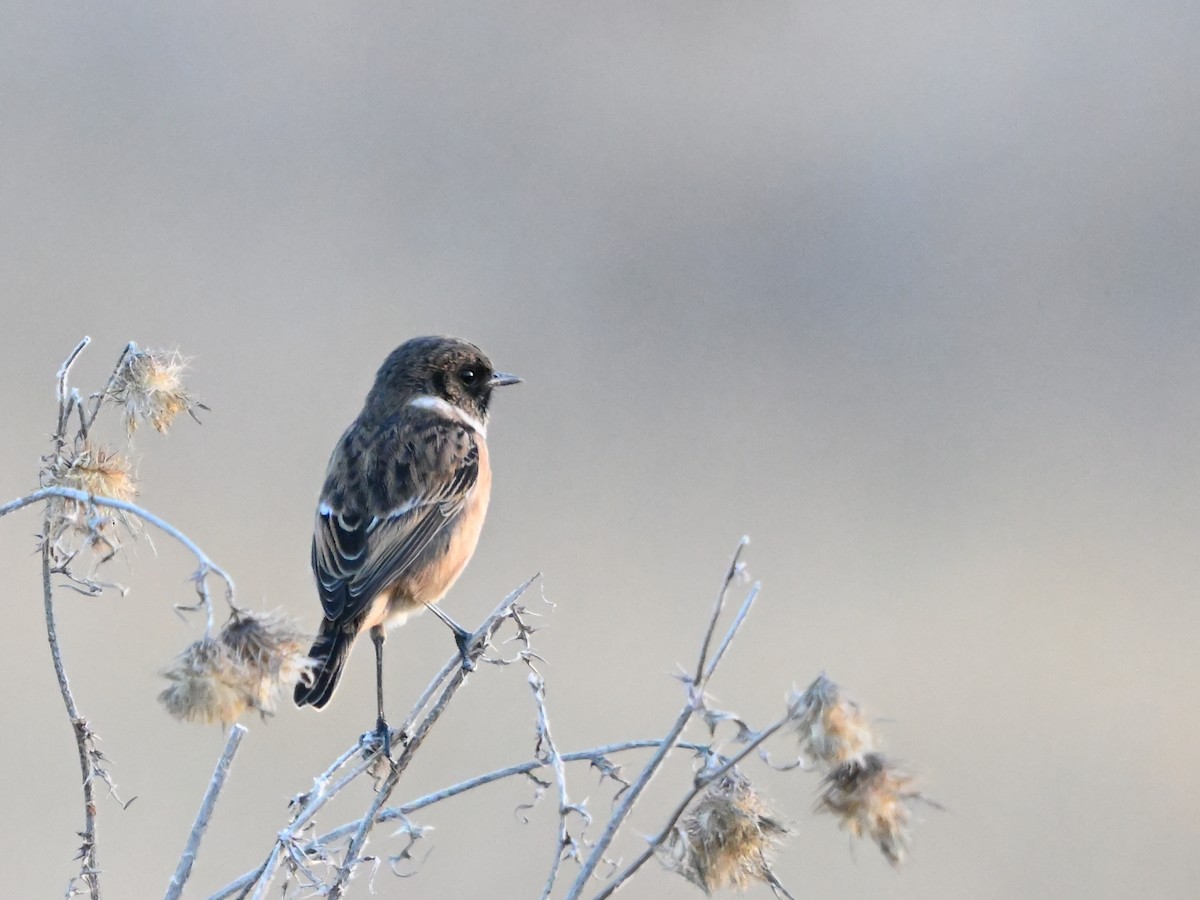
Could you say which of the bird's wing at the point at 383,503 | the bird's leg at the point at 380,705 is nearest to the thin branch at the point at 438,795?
the bird's leg at the point at 380,705

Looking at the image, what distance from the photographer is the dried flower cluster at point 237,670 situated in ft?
7.83

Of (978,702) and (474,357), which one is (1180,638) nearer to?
(978,702)

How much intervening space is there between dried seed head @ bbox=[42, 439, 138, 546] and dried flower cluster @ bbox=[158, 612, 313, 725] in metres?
0.32

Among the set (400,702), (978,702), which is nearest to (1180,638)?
(978,702)

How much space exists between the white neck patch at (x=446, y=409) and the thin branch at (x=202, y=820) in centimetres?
292

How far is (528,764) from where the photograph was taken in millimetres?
2695

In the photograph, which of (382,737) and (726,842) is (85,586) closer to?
(382,737)

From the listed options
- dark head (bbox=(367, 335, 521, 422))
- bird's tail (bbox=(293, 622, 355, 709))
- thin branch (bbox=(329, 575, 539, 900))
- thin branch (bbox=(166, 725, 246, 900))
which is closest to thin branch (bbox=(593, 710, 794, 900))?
thin branch (bbox=(329, 575, 539, 900))

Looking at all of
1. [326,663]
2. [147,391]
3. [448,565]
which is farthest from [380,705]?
[147,391]

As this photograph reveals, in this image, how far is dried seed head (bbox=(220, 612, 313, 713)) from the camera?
2.42 metres

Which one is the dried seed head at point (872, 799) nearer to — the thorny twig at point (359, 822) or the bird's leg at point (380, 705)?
the thorny twig at point (359, 822)

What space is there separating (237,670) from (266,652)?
6 centimetres

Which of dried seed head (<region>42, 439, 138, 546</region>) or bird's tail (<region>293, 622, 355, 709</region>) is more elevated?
bird's tail (<region>293, 622, 355, 709</region>)

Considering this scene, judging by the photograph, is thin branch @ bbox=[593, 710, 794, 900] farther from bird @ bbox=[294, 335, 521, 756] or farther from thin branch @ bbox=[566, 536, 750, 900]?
bird @ bbox=[294, 335, 521, 756]
